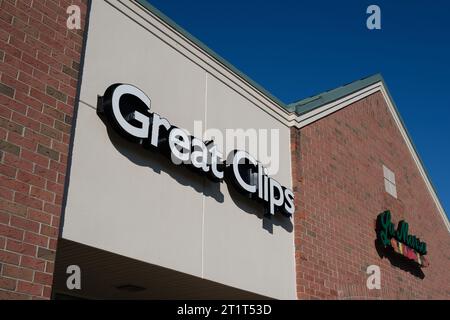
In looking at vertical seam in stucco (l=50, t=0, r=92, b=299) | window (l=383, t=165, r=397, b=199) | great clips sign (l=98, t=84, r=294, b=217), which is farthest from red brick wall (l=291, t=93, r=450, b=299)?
vertical seam in stucco (l=50, t=0, r=92, b=299)

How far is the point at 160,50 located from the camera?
8.60 m

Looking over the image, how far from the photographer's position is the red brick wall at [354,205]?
35.3ft

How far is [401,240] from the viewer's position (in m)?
13.9

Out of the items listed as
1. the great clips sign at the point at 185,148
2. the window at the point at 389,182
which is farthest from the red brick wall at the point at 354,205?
the great clips sign at the point at 185,148

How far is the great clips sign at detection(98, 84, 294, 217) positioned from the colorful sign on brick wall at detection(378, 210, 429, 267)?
12.6 ft

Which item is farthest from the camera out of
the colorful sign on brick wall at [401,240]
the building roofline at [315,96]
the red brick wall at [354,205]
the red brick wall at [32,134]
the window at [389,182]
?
the window at [389,182]

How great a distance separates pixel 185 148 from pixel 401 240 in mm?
7971

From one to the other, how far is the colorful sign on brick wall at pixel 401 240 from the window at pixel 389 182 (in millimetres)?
918

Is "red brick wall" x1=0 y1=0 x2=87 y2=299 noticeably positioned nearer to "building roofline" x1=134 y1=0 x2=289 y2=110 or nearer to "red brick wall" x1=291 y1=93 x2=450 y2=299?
"building roofline" x1=134 y1=0 x2=289 y2=110

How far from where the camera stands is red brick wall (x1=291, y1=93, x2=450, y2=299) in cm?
1075

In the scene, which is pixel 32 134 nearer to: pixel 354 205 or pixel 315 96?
pixel 315 96

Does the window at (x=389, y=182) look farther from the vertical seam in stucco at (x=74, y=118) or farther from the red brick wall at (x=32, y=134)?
the red brick wall at (x=32, y=134)

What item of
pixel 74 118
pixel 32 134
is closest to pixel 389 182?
pixel 74 118

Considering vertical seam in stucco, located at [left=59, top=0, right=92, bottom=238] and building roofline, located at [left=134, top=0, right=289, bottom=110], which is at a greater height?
building roofline, located at [left=134, top=0, right=289, bottom=110]
